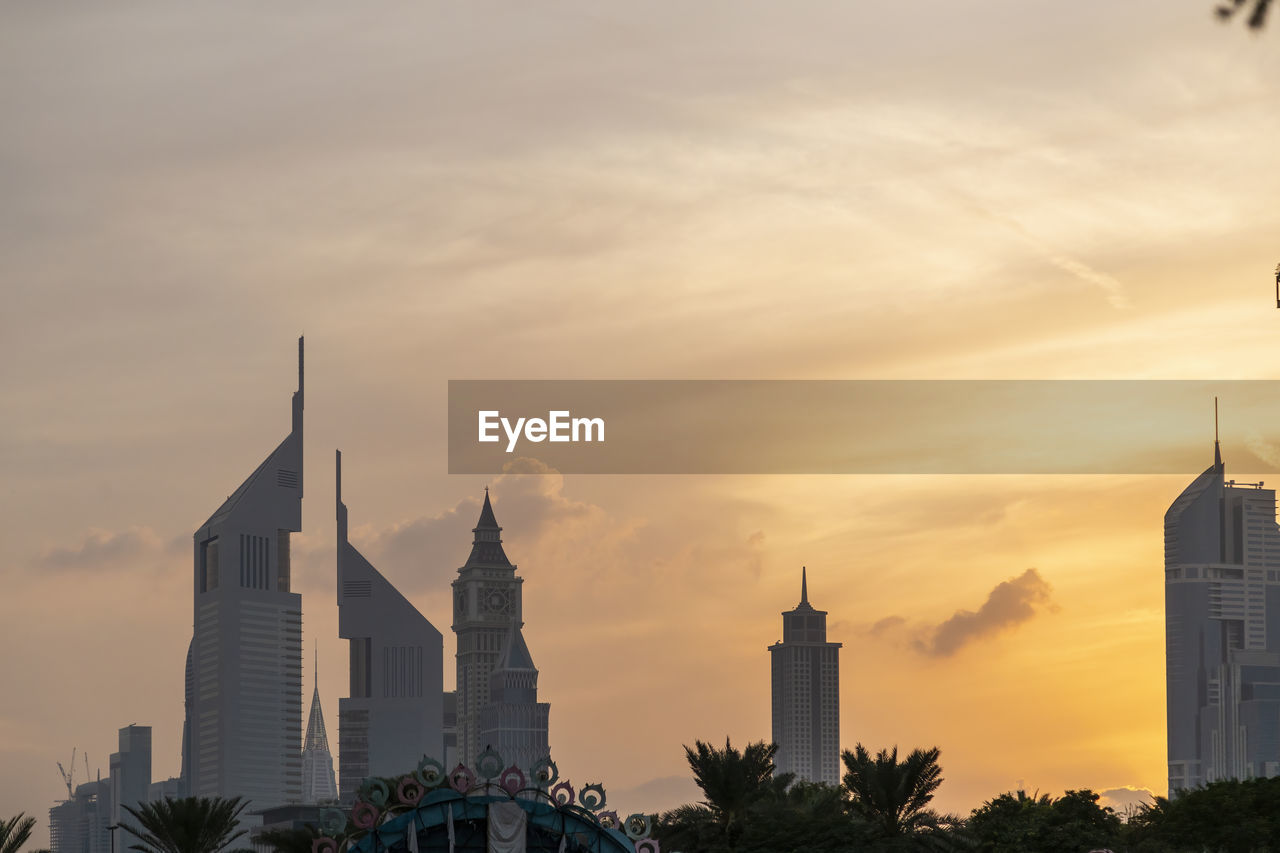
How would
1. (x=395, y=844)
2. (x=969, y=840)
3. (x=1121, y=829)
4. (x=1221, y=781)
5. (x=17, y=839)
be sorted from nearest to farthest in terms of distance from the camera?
(x=395, y=844) → (x=17, y=839) → (x=969, y=840) → (x=1121, y=829) → (x=1221, y=781)

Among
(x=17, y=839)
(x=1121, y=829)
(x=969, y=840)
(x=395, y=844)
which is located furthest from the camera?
(x=1121, y=829)

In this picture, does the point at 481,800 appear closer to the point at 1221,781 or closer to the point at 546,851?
the point at 546,851

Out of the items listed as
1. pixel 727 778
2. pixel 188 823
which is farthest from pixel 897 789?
pixel 188 823

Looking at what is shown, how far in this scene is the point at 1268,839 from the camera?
90688 mm

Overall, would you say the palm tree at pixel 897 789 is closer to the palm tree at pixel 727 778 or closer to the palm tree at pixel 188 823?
the palm tree at pixel 727 778

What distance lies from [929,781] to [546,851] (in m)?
22.2

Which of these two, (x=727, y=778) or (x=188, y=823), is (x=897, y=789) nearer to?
(x=727, y=778)

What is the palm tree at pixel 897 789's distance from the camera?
79.9m

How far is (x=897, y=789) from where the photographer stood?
79812 millimetres

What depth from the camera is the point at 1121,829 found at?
88.7 metres

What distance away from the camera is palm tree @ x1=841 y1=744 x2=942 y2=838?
79.9m

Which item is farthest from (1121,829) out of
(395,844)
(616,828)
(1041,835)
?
(395,844)

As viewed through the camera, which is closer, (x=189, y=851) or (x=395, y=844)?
(x=395, y=844)

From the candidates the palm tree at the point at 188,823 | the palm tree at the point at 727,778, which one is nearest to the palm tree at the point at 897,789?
the palm tree at the point at 727,778
